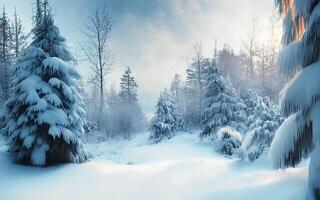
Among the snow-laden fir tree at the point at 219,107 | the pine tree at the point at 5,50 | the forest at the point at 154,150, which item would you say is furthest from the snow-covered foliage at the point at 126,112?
the forest at the point at 154,150

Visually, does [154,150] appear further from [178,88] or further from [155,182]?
[178,88]

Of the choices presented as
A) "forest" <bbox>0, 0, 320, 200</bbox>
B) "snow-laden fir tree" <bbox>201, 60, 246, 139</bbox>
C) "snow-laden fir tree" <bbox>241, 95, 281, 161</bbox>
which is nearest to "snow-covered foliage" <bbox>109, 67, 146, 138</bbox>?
"snow-laden fir tree" <bbox>201, 60, 246, 139</bbox>

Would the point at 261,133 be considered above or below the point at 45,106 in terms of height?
below

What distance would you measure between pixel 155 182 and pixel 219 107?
1404 centimetres

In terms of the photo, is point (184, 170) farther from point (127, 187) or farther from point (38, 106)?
point (38, 106)

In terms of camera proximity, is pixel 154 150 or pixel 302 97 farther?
pixel 154 150

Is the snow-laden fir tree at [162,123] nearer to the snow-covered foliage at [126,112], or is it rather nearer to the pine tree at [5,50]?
the snow-covered foliage at [126,112]

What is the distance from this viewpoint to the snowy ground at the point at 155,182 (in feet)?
16.5

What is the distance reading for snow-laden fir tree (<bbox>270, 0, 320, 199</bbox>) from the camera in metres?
3.97

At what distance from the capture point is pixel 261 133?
920cm

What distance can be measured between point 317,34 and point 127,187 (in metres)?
5.07

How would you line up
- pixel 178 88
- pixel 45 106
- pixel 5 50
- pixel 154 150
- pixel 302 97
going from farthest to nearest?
pixel 178 88
pixel 5 50
pixel 154 150
pixel 45 106
pixel 302 97

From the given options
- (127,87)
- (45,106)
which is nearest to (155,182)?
(45,106)

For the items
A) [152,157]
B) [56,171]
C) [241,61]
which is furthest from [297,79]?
[241,61]
